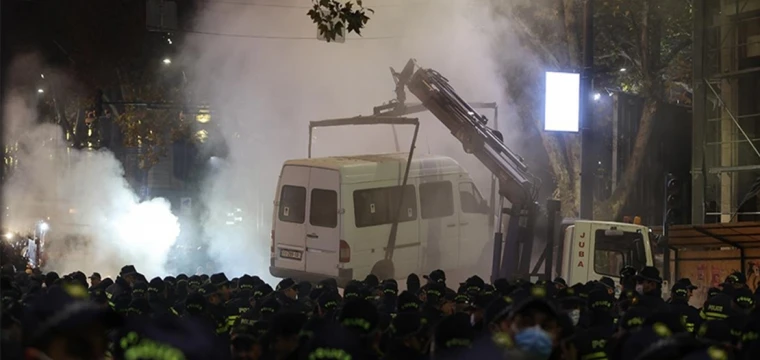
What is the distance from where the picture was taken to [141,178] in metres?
37.8

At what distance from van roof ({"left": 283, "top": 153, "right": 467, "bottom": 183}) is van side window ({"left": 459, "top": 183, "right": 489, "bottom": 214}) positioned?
0.86 feet

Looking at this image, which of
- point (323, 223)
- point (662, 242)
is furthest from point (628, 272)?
point (323, 223)

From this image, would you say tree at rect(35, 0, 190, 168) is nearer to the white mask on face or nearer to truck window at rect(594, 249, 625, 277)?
truck window at rect(594, 249, 625, 277)

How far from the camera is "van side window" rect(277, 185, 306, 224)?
53.7ft

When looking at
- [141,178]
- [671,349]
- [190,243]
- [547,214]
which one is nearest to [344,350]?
[671,349]

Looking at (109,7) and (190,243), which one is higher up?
(109,7)

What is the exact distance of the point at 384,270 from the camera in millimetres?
16016

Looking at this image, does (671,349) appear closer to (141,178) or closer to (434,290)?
(434,290)

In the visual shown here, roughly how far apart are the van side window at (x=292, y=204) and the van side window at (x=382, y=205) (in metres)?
0.96

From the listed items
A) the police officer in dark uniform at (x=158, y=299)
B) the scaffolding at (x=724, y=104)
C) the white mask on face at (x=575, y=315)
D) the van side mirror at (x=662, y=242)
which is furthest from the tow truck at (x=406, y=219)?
the white mask on face at (x=575, y=315)

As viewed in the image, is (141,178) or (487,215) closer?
(487,215)

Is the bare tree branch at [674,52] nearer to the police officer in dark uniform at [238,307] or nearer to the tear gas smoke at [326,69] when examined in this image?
the tear gas smoke at [326,69]

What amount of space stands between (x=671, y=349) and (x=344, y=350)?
4.46ft

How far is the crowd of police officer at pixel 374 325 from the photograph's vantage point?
4312mm
